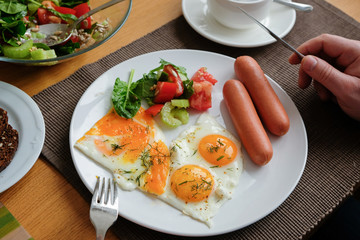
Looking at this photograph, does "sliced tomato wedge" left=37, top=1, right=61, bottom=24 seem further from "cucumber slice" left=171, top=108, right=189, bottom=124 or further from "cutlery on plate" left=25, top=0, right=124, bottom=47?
"cucumber slice" left=171, top=108, right=189, bottom=124

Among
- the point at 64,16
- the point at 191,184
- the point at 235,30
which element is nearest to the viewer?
the point at 191,184

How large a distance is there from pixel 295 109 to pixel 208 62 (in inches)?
27.6

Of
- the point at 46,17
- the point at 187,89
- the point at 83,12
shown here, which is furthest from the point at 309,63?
the point at 46,17

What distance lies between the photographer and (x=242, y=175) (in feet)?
6.51

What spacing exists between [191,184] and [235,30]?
1469 mm

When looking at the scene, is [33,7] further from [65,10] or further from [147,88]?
[147,88]

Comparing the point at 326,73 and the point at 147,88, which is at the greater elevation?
the point at 326,73


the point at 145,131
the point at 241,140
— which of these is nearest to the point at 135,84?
the point at 145,131

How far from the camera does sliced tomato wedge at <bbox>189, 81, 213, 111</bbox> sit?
222 centimetres

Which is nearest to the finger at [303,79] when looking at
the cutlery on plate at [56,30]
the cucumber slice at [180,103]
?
the cucumber slice at [180,103]

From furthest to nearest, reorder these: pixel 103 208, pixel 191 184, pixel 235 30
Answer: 1. pixel 235 30
2. pixel 191 184
3. pixel 103 208

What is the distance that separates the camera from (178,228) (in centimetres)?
172

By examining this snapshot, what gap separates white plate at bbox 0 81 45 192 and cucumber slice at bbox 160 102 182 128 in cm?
73

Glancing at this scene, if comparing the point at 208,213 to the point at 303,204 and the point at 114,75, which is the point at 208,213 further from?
the point at 114,75
